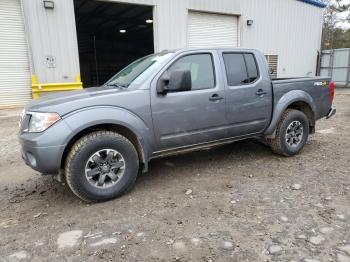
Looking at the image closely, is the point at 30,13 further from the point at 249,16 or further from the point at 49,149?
the point at 249,16

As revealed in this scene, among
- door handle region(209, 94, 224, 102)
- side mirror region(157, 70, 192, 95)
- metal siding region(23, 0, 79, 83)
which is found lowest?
door handle region(209, 94, 224, 102)

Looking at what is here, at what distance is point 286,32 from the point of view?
15.9 m

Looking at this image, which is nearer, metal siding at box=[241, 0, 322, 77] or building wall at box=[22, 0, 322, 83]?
building wall at box=[22, 0, 322, 83]

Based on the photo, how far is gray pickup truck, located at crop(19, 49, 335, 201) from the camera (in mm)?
3254

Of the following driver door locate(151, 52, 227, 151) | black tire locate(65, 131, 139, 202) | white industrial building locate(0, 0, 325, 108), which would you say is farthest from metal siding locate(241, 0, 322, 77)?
black tire locate(65, 131, 139, 202)

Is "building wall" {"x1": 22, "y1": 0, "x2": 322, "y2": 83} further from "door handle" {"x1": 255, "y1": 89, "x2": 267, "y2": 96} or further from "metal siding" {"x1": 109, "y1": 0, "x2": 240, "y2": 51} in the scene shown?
"door handle" {"x1": 255, "y1": 89, "x2": 267, "y2": 96}

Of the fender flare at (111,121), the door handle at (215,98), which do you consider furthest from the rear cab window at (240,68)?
the fender flare at (111,121)

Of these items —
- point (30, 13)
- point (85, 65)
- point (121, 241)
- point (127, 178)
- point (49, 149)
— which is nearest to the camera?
point (121, 241)

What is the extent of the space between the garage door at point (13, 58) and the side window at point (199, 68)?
25.9ft

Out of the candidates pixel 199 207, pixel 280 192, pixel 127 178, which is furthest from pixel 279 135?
pixel 127 178

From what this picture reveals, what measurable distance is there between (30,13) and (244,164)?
8.53 m

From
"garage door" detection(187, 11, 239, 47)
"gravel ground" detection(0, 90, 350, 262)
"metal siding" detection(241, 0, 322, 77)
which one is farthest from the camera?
"metal siding" detection(241, 0, 322, 77)

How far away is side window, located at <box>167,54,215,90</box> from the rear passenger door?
24 centimetres

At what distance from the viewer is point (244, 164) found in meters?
4.75
